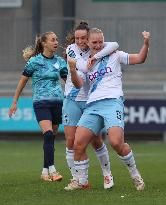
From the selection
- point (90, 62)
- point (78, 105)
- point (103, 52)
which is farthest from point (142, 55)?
point (78, 105)

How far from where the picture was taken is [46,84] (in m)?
13.5

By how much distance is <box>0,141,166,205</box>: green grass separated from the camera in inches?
428

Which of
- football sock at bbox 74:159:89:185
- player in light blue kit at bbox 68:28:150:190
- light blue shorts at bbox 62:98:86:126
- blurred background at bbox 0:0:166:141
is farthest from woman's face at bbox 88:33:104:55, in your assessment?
blurred background at bbox 0:0:166:141

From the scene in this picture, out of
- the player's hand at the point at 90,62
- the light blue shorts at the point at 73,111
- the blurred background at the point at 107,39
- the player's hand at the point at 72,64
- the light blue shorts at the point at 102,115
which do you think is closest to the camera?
the player's hand at the point at 72,64

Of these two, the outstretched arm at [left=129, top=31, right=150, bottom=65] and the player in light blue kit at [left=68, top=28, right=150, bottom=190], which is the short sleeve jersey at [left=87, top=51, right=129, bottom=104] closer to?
the player in light blue kit at [left=68, top=28, right=150, bottom=190]

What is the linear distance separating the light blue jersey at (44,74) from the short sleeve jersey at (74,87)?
3.76 feet

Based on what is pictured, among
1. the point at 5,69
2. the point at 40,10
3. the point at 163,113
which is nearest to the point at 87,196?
the point at 163,113

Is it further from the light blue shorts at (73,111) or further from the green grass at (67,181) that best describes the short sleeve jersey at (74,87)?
the green grass at (67,181)

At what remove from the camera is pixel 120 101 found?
38.4 ft

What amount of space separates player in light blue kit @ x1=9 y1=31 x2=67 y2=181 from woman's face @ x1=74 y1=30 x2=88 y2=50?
1.43 metres

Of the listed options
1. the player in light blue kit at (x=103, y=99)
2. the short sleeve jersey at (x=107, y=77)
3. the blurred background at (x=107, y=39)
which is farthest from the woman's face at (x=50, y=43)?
the blurred background at (x=107, y=39)

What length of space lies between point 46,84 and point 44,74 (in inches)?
5.7

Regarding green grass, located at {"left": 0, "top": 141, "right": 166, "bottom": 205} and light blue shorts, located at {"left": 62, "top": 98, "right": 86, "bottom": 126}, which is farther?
light blue shorts, located at {"left": 62, "top": 98, "right": 86, "bottom": 126}

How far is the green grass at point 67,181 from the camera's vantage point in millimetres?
10867
